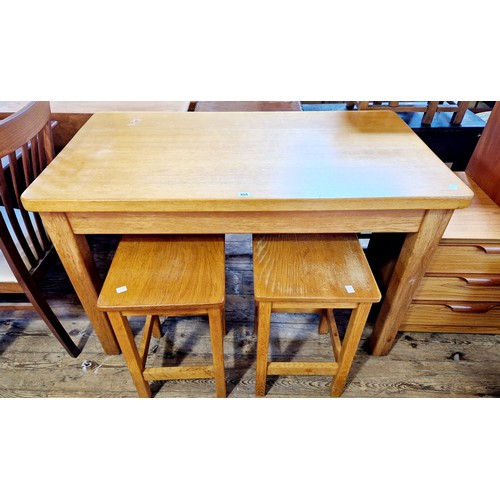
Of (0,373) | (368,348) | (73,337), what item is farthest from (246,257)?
(0,373)

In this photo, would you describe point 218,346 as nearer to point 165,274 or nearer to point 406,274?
point 165,274

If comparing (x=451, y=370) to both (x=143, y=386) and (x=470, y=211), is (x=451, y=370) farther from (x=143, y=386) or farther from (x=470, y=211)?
(x=143, y=386)

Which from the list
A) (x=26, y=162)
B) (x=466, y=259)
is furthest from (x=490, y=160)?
(x=26, y=162)

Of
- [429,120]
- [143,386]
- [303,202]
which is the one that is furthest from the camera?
[429,120]

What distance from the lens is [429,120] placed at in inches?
79.4

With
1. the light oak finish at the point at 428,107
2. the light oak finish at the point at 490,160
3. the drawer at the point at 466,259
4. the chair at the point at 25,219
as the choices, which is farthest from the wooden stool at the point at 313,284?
the light oak finish at the point at 428,107

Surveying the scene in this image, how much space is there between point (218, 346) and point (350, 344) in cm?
47

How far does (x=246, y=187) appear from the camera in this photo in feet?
3.27

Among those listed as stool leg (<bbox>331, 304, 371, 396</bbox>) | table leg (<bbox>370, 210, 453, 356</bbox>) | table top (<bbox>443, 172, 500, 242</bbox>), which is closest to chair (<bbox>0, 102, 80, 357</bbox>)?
stool leg (<bbox>331, 304, 371, 396</bbox>)

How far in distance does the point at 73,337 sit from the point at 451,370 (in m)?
1.76

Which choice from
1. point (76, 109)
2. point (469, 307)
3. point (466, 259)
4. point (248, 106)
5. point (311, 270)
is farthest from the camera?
point (248, 106)

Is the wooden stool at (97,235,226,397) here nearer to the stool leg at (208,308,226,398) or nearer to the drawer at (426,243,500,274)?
the stool leg at (208,308,226,398)

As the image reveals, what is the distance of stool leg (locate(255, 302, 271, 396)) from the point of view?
3.57 feet

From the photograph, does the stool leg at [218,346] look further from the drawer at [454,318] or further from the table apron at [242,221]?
the drawer at [454,318]
